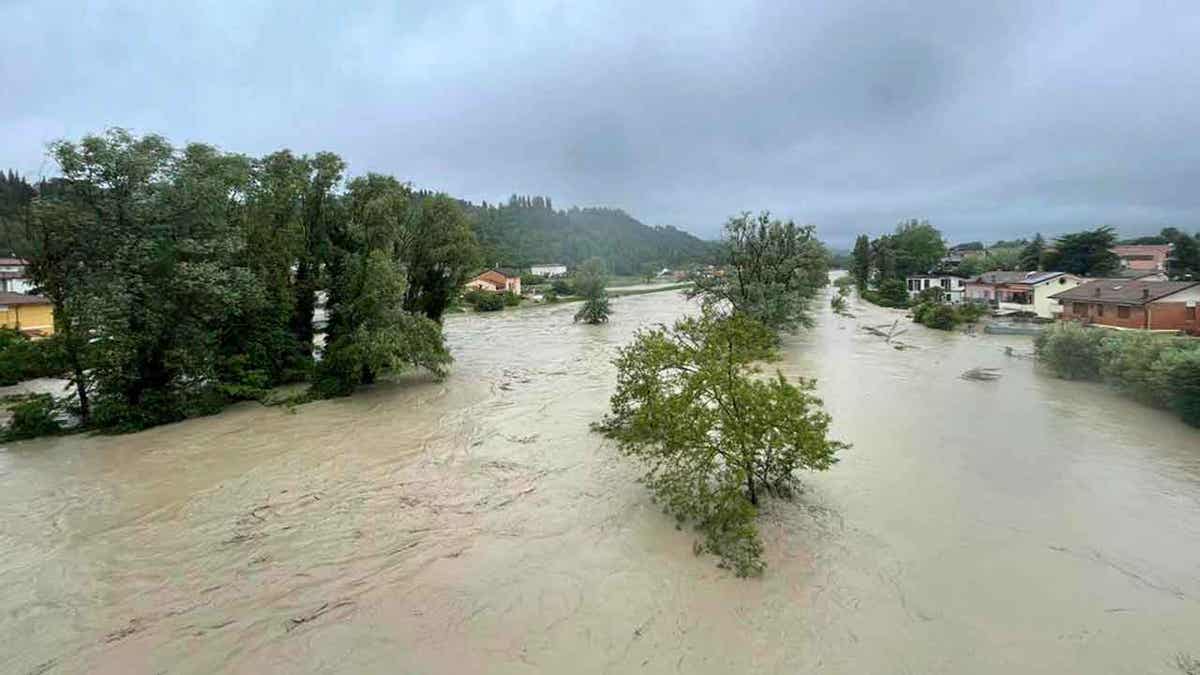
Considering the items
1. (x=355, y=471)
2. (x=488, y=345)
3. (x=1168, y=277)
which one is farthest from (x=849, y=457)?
(x=1168, y=277)

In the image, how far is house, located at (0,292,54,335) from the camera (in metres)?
26.4

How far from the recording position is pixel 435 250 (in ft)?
68.1

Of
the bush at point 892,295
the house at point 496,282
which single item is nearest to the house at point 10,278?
the house at point 496,282

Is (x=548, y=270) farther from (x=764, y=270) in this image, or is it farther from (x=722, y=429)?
(x=722, y=429)

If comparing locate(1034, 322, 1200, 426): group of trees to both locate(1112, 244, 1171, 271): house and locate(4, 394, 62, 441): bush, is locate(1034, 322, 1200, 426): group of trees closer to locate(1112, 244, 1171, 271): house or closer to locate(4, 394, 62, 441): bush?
locate(4, 394, 62, 441): bush

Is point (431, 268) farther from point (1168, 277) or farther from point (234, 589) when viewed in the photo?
point (1168, 277)

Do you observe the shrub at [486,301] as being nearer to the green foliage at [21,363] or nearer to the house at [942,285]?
the green foliage at [21,363]

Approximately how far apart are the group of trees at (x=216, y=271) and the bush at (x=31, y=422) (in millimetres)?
749

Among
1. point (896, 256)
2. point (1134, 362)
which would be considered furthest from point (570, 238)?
point (1134, 362)

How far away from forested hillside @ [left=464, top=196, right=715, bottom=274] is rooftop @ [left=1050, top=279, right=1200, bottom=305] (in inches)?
2268

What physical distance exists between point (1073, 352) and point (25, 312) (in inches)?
1810

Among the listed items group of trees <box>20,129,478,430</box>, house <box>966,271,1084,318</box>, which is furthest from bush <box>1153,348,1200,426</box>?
house <box>966,271,1084,318</box>

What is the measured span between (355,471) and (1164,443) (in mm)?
17703

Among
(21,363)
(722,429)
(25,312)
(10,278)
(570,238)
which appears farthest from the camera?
(570,238)
